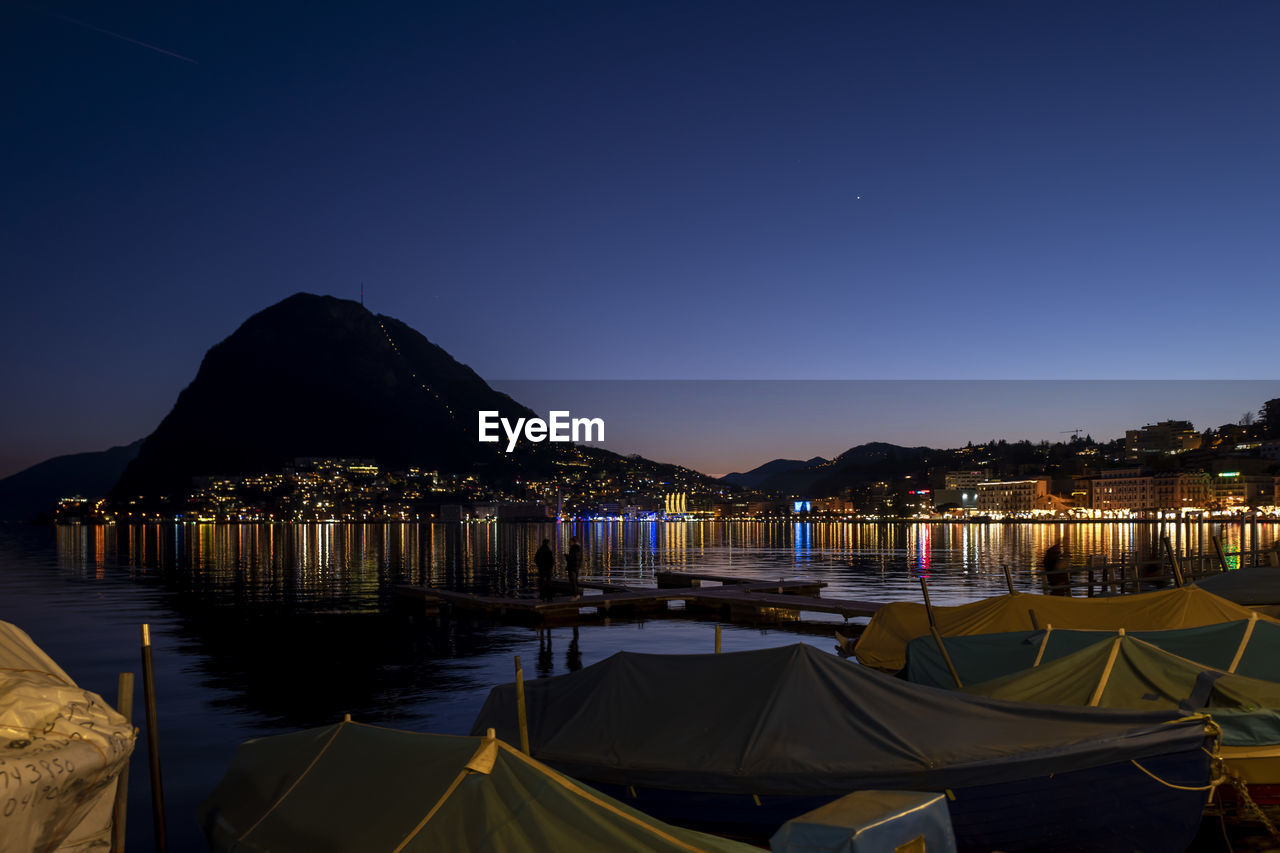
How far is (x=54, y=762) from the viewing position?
6.32m

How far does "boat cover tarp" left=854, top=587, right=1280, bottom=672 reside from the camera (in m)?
17.5

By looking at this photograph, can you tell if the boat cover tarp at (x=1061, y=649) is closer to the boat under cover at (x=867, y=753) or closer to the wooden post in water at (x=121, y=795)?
the boat under cover at (x=867, y=753)

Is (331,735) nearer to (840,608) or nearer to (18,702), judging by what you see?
(18,702)

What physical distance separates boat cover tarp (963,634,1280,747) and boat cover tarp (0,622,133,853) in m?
9.33

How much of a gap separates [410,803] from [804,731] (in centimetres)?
430

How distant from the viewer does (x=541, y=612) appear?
3369 cm

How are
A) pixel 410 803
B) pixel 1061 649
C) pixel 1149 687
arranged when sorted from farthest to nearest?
pixel 1061 649 → pixel 1149 687 → pixel 410 803

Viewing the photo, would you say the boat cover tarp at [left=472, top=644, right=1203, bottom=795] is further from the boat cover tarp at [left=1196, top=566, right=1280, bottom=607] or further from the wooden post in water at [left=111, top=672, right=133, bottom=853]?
→ the boat cover tarp at [left=1196, top=566, right=1280, bottom=607]

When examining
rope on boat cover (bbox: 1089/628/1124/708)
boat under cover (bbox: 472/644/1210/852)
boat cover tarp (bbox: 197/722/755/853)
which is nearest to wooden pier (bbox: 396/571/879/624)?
rope on boat cover (bbox: 1089/628/1124/708)

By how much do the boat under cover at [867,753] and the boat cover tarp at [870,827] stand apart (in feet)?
12.4

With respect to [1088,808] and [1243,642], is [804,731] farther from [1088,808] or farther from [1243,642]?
[1243,642]

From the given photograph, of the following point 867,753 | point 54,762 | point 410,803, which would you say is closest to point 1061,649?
point 867,753

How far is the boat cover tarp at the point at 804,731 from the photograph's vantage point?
9.20 meters

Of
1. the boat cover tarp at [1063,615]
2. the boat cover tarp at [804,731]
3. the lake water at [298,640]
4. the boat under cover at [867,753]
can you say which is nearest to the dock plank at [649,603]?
the lake water at [298,640]
